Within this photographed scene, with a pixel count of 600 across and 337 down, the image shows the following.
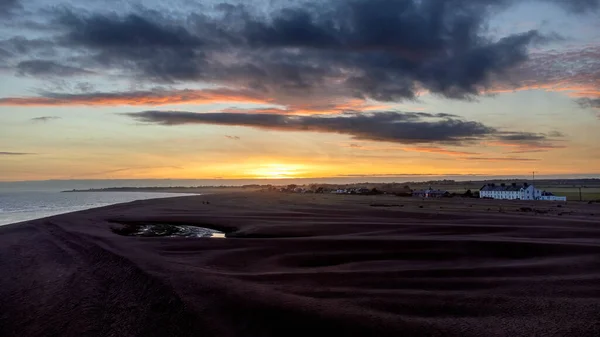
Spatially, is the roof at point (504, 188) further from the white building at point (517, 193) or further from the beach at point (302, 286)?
the beach at point (302, 286)

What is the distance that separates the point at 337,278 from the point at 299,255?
3.98 m

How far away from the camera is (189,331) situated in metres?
8.73

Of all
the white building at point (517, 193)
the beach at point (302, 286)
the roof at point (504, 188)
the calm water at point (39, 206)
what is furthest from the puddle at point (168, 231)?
the roof at point (504, 188)

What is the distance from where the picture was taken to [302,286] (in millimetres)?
11828

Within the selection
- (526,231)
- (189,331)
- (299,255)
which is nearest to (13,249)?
(299,255)

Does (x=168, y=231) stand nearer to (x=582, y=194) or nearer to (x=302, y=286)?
(x=302, y=286)

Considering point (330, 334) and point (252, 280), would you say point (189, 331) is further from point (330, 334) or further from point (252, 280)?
point (252, 280)

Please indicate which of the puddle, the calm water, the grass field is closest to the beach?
the puddle

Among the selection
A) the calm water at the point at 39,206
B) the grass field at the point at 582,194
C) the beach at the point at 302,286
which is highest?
the grass field at the point at 582,194

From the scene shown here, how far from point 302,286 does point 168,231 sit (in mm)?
16451

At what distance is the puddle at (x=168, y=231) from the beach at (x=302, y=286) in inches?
122

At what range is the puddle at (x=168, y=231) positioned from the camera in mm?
24337

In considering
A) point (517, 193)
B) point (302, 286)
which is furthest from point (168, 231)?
point (517, 193)

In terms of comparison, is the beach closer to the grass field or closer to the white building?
the grass field
